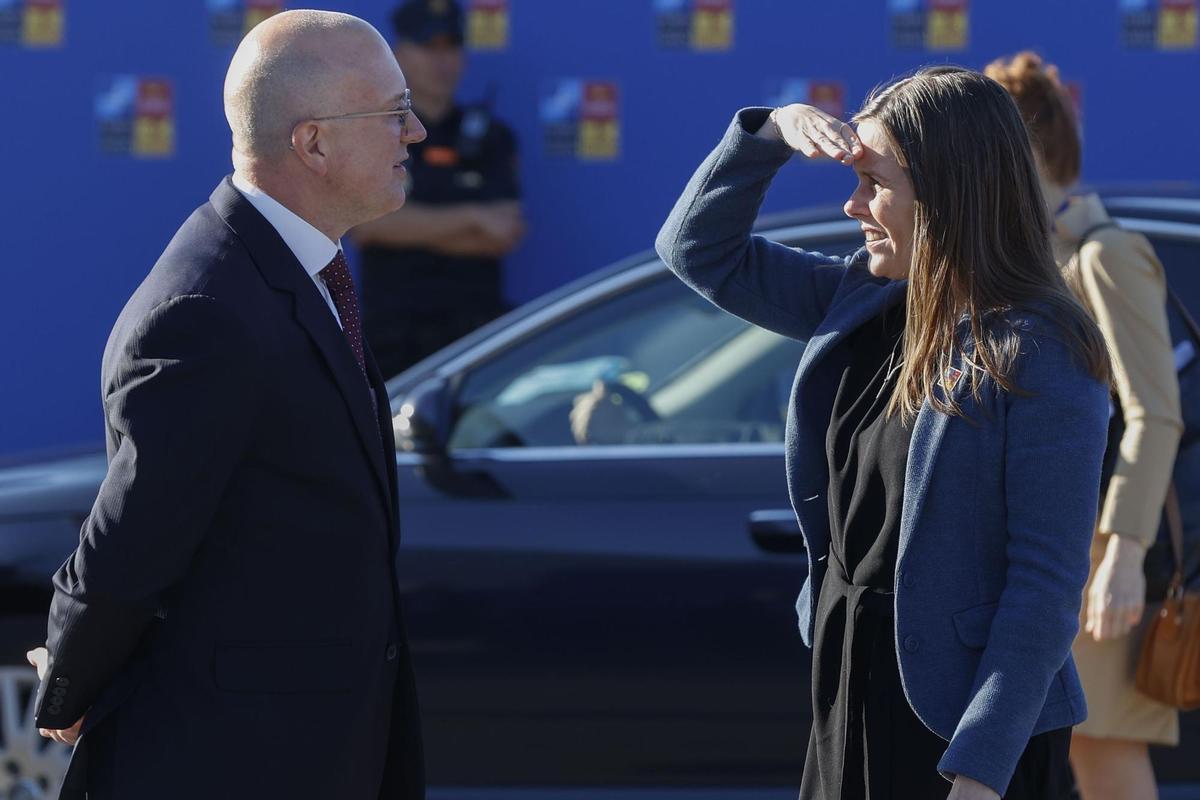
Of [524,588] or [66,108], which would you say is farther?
[66,108]

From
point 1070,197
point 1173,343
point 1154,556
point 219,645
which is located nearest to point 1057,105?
point 1070,197

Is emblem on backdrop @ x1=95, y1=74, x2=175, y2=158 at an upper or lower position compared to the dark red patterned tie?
lower

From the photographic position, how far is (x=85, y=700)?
234 centimetres

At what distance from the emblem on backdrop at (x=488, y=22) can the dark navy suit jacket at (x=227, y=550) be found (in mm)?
4070

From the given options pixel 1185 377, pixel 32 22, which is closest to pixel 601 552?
pixel 1185 377

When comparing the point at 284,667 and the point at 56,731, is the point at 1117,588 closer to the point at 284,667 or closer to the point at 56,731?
the point at 284,667

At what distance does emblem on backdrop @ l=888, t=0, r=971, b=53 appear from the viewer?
618 cm

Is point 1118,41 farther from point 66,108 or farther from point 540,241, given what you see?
point 66,108

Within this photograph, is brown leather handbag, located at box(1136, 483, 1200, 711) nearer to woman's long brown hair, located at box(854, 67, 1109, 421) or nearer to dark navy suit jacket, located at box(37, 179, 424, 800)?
woman's long brown hair, located at box(854, 67, 1109, 421)

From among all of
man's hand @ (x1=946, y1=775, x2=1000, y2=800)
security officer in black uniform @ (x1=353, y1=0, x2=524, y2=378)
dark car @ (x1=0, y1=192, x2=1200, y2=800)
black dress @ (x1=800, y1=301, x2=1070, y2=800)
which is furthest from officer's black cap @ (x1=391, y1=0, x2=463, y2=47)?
man's hand @ (x1=946, y1=775, x2=1000, y2=800)

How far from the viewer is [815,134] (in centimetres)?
248

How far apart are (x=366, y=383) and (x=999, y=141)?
93cm

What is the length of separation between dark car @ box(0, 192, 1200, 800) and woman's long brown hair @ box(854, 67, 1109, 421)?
142cm

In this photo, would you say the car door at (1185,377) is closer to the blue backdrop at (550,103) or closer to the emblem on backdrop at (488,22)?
the blue backdrop at (550,103)
